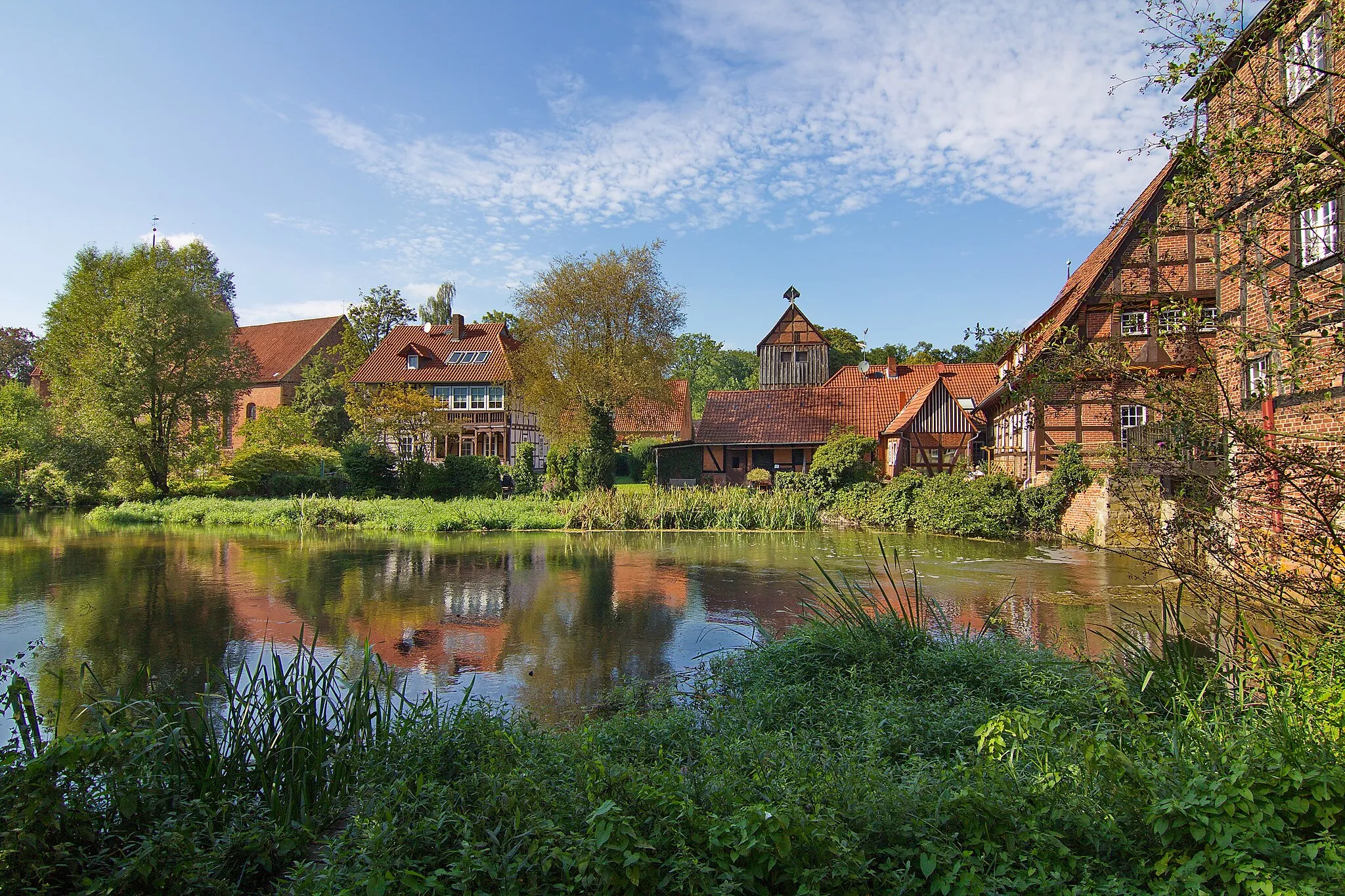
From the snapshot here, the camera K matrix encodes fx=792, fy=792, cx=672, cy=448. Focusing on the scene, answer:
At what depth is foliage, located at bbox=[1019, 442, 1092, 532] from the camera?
2009 centimetres

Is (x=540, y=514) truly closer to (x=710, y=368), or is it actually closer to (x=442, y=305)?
(x=442, y=305)

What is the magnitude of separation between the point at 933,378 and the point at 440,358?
92.5 feet

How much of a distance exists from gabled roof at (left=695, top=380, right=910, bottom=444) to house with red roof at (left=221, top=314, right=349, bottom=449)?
2937 centimetres

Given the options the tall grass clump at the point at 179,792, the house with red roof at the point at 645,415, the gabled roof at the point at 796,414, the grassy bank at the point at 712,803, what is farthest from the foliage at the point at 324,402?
the grassy bank at the point at 712,803

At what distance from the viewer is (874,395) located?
35719mm

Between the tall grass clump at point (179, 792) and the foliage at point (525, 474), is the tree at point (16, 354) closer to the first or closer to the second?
the foliage at point (525, 474)

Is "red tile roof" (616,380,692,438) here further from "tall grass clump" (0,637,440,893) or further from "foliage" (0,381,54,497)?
"tall grass clump" (0,637,440,893)

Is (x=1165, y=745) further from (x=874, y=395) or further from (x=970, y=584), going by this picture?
(x=874, y=395)

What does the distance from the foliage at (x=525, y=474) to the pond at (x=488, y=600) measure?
10160 millimetres

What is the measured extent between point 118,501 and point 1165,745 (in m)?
38.4

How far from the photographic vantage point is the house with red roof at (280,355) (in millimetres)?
51906

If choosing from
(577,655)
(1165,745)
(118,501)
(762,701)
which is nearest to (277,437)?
(118,501)

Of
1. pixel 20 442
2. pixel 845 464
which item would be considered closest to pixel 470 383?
pixel 20 442

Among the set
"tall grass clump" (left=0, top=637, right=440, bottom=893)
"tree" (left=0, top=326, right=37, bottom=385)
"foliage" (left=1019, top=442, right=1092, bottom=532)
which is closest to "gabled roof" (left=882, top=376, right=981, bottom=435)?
"foliage" (left=1019, top=442, right=1092, bottom=532)
